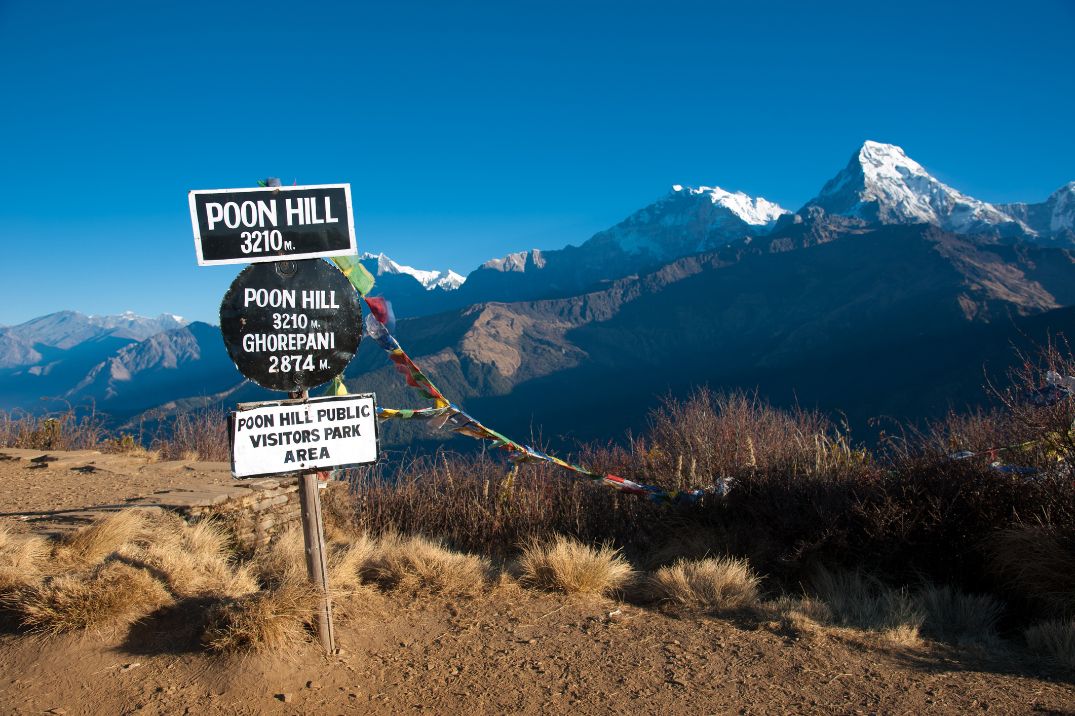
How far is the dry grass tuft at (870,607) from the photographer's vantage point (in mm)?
4891

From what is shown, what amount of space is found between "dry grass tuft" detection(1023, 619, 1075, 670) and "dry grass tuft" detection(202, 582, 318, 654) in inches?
184

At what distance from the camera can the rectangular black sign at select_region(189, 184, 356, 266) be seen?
4.19 metres

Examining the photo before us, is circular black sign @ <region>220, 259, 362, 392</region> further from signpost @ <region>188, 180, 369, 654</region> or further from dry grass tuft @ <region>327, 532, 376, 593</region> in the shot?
dry grass tuft @ <region>327, 532, 376, 593</region>

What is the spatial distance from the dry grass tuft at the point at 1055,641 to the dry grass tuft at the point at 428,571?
12.6 feet

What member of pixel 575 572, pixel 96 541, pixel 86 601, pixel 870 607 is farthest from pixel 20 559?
pixel 870 607

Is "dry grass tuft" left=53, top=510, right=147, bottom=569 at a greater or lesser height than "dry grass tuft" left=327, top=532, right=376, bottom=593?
greater

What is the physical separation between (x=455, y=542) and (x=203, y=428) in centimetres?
1008

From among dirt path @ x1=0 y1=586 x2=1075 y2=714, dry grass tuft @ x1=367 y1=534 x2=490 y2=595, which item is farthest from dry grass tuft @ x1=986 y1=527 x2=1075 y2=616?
dry grass tuft @ x1=367 y1=534 x2=490 y2=595

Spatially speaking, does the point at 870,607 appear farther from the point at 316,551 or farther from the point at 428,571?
the point at 316,551

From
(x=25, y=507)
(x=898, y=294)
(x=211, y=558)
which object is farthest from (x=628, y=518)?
(x=898, y=294)

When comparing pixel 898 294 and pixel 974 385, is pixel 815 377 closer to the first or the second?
pixel 974 385

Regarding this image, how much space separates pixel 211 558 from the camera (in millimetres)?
5727

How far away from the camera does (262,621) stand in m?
4.23

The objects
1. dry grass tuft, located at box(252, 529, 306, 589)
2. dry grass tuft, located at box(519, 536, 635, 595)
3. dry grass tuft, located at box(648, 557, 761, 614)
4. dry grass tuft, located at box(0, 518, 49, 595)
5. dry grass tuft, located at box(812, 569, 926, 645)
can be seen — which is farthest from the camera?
dry grass tuft, located at box(519, 536, 635, 595)
